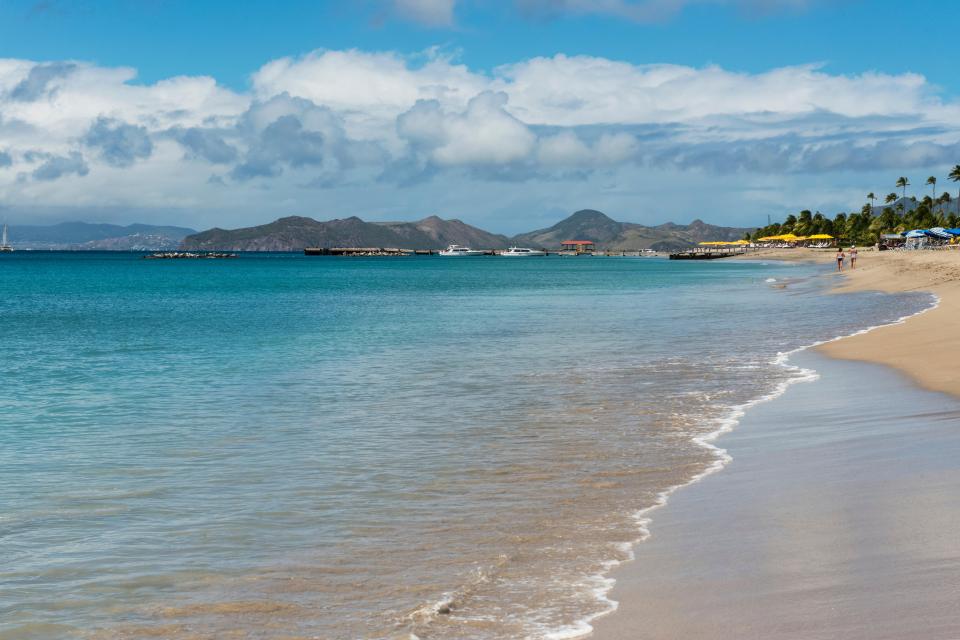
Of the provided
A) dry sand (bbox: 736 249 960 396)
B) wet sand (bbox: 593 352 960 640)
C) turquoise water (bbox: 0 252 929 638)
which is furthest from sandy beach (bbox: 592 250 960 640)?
dry sand (bbox: 736 249 960 396)

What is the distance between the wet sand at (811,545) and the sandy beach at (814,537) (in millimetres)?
16

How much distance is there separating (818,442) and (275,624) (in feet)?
26.7

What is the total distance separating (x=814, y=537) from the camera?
764 cm

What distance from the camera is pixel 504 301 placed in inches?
Answer: 2462

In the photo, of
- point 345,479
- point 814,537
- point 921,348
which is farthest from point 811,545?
point 921,348

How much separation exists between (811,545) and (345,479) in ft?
18.4

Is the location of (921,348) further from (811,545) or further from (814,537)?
(811,545)

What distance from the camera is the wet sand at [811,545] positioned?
19.0 ft

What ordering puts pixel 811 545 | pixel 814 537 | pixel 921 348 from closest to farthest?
pixel 811 545
pixel 814 537
pixel 921 348

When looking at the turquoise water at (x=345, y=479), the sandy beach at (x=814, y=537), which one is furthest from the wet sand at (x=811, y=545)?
the turquoise water at (x=345, y=479)

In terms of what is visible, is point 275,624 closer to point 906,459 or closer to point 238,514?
point 238,514

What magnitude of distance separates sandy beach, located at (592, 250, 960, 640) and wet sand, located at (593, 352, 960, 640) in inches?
0.6

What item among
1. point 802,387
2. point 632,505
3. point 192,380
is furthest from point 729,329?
point 632,505

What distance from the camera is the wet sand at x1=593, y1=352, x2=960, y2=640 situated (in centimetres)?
580
